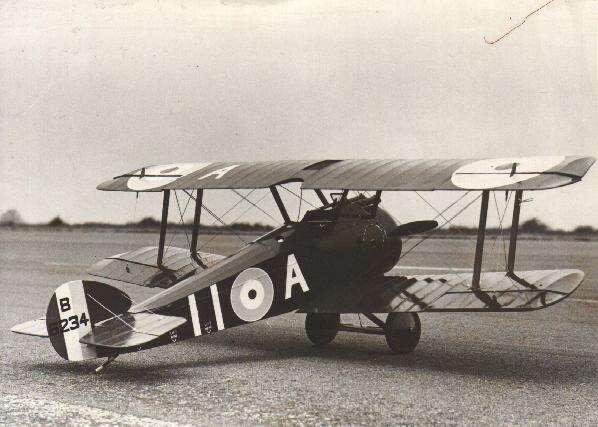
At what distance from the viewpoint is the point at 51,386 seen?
6266 mm

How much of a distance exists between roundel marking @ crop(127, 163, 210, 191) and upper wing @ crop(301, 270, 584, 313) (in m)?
3.14

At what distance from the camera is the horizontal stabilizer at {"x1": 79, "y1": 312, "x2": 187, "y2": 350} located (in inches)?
252

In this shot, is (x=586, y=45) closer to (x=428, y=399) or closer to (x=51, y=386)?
(x=428, y=399)

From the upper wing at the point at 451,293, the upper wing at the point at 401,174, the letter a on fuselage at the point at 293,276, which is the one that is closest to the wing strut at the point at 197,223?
the upper wing at the point at 401,174

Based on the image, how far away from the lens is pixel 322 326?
8742mm

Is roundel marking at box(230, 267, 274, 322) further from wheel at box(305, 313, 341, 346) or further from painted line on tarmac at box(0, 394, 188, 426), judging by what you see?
painted line on tarmac at box(0, 394, 188, 426)

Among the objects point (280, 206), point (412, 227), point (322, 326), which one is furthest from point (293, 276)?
point (412, 227)

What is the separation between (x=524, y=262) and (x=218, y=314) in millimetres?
15547

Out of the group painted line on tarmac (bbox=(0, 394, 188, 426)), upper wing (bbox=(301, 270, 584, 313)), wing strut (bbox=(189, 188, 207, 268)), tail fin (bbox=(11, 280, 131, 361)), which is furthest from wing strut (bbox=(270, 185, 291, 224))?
painted line on tarmac (bbox=(0, 394, 188, 426))

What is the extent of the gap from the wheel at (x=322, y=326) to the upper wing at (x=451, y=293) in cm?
65

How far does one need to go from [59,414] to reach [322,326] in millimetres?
3941

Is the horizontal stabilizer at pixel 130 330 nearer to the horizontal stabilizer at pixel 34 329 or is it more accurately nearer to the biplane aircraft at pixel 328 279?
the biplane aircraft at pixel 328 279

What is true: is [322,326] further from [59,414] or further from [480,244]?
[59,414]

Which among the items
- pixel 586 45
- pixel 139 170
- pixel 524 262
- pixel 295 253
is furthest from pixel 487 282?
pixel 524 262
